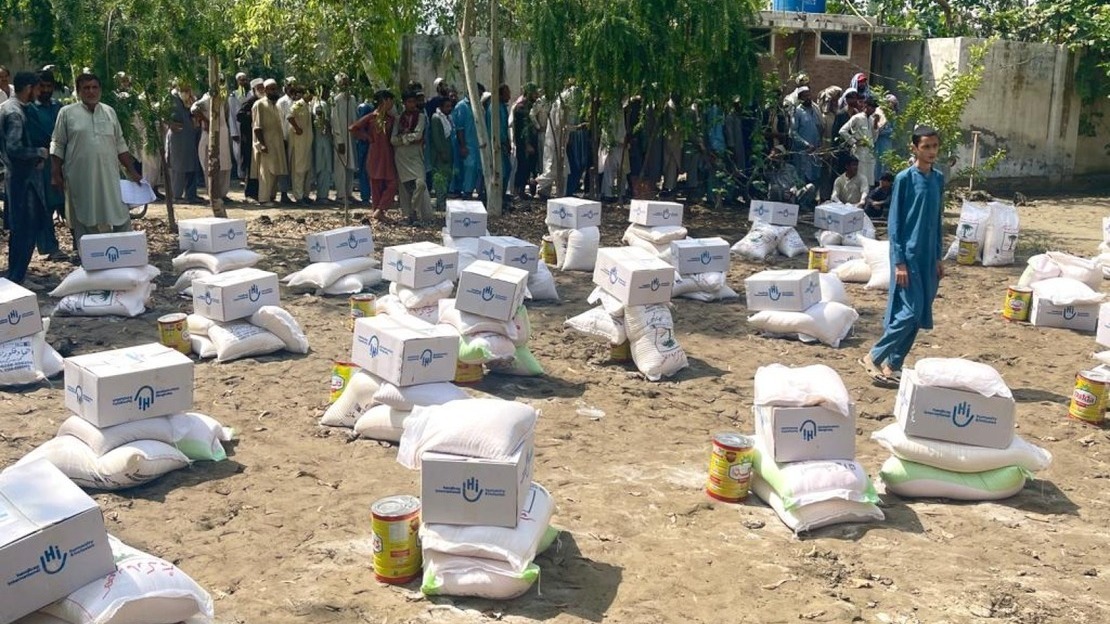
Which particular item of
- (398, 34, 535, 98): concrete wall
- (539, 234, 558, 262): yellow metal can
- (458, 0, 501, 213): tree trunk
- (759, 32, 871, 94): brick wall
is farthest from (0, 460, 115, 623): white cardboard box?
(759, 32, 871, 94): brick wall

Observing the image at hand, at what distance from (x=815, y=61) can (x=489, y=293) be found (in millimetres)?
12452

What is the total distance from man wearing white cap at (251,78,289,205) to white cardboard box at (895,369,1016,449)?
393 inches

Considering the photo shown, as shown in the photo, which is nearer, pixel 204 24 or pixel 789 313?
pixel 789 313

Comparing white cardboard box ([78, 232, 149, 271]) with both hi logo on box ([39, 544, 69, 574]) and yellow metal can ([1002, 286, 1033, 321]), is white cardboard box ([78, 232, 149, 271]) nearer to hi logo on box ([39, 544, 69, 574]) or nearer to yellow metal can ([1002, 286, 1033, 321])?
hi logo on box ([39, 544, 69, 574])

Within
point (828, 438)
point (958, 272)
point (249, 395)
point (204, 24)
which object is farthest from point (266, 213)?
point (828, 438)

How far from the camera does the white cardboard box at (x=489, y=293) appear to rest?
20.8 feet

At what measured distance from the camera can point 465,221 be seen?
30.1ft

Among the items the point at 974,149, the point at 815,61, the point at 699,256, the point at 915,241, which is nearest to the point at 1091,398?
the point at 915,241

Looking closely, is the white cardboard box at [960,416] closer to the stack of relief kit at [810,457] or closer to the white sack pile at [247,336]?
the stack of relief kit at [810,457]

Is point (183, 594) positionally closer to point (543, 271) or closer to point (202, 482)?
point (202, 482)

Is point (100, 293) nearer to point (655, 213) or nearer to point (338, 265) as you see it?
point (338, 265)

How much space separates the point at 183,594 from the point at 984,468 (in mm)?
3489

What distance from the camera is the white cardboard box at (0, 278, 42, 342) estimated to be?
239 inches

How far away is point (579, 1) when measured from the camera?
1177 cm
